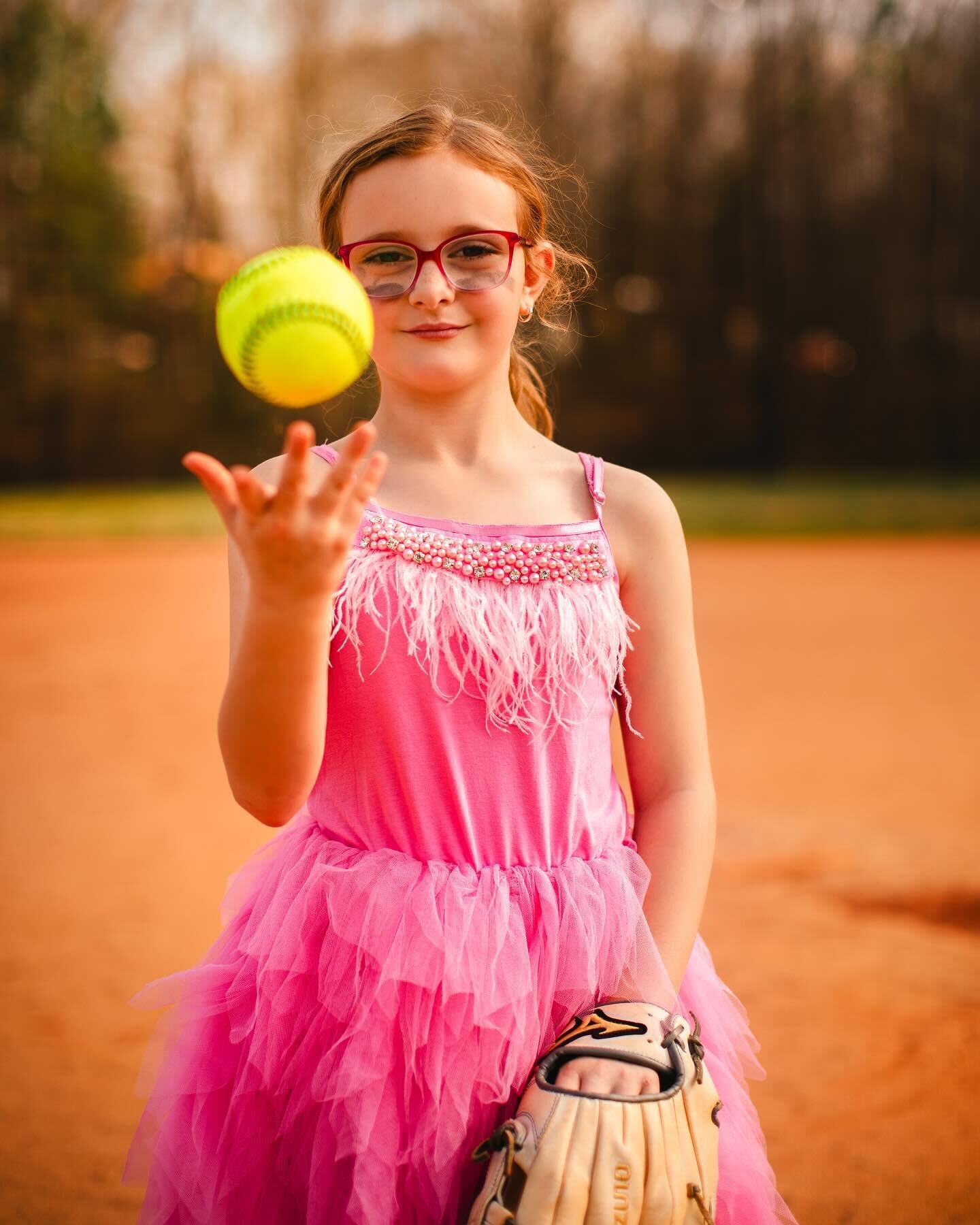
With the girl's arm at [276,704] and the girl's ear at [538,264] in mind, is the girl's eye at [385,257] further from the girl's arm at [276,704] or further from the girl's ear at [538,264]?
the girl's arm at [276,704]

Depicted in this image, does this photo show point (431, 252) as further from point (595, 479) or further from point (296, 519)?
point (296, 519)

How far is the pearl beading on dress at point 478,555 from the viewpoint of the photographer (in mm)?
1649

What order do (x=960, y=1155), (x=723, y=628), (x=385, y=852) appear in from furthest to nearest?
1. (x=723, y=628)
2. (x=960, y=1155)
3. (x=385, y=852)

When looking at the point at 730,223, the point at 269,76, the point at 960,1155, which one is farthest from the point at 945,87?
the point at 960,1155

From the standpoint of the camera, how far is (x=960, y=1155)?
2.96 meters

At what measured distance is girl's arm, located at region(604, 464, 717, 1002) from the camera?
1728mm

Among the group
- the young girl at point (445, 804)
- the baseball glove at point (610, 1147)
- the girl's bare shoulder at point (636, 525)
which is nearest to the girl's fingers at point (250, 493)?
the young girl at point (445, 804)

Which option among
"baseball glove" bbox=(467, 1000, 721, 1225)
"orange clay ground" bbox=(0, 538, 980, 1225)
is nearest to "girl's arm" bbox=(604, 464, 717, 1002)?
"baseball glove" bbox=(467, 1000, 721, 1225)

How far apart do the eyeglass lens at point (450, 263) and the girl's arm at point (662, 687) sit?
36 centimetres

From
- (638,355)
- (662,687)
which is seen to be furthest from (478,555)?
(638,355)

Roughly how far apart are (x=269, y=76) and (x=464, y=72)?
4.59 m

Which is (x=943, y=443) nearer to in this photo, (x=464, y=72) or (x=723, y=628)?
(x=464, y=72)

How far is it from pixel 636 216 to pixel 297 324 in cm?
2698

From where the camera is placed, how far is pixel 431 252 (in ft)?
5.40
